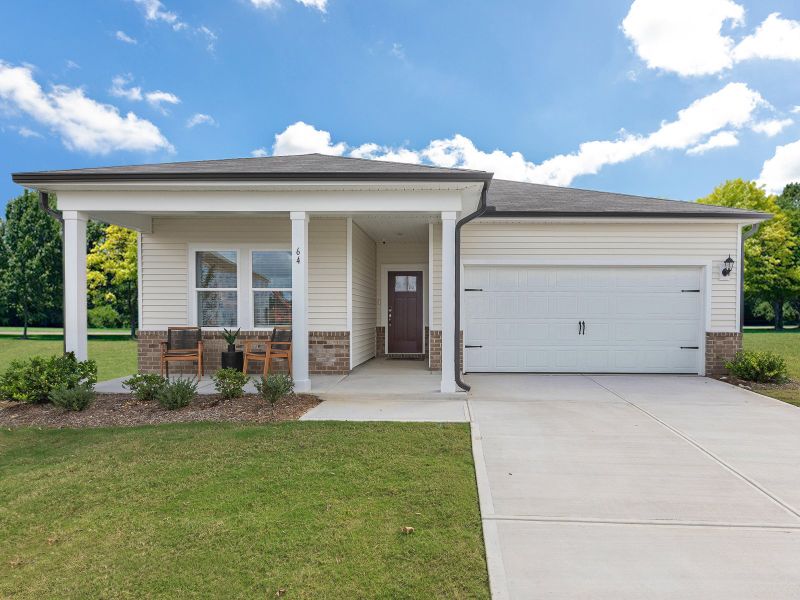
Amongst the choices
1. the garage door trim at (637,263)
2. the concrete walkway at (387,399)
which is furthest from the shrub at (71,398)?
the garage door trim at (637,263)

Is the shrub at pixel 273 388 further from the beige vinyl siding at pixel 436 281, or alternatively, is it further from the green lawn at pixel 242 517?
the beige vinyl siding at pixel 436 281

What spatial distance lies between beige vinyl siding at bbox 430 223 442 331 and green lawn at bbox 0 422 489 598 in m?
3.81

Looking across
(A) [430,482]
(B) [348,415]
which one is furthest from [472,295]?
(A) [430,482]

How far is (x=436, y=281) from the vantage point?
325 inches

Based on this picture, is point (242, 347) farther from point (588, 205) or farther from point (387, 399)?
point (588, 205)

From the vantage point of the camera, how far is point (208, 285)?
8.48 metres

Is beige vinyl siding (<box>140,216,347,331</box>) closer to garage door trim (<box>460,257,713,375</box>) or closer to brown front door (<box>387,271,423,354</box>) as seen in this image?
garage door trim (<box>460,257,713,375</box>)

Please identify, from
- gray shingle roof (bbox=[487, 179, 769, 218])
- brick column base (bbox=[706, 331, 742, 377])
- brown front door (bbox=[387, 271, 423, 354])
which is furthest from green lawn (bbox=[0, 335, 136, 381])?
brick column base (bbox=[706, 331, 742, 377])

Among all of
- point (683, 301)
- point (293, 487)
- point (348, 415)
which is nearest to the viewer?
point (293, 487)

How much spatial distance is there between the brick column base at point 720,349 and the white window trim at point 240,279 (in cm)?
798

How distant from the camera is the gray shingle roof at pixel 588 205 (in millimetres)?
7883

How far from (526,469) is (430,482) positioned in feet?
2.96

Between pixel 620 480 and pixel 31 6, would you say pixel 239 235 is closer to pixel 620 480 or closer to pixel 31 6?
pixel 620 480

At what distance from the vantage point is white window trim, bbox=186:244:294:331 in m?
8.37
